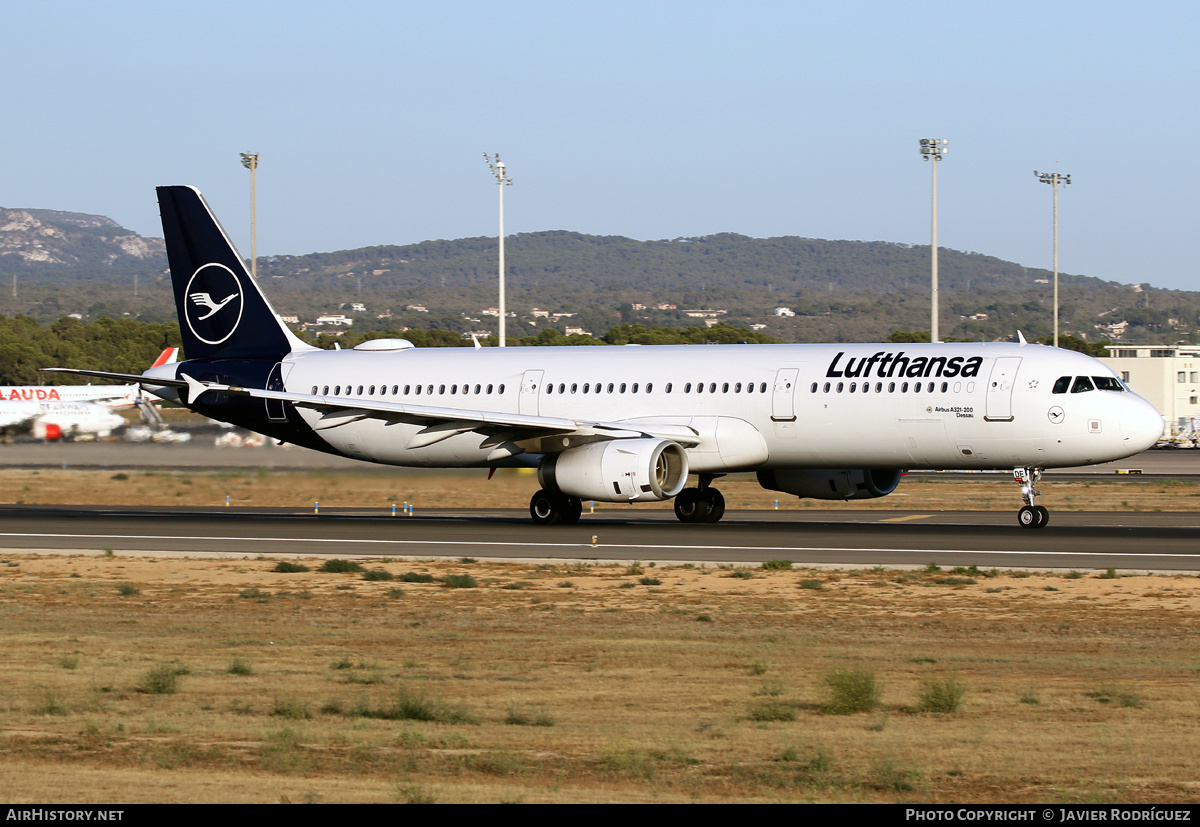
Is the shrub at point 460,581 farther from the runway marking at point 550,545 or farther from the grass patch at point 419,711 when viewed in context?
the grass patch at point 419,711

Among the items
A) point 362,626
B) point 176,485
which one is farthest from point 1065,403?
point 176,485

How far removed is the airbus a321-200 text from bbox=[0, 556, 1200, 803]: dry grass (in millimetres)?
8406

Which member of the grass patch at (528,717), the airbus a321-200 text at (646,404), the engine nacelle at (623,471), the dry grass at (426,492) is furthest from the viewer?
the dry grass at (426,492)

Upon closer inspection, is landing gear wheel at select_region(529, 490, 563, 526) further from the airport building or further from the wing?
the airport building

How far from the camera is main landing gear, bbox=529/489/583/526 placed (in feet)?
116

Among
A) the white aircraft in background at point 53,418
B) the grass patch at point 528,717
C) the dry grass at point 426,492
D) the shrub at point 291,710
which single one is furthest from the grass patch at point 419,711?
the white aircraft in background at point 53,418

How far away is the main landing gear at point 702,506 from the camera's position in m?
36.1

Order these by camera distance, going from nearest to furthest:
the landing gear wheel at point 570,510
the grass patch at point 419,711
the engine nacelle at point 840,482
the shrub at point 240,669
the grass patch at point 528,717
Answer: the grass patch at point 528,717 → the grass patch at point 419,711 → the shrub at point 240,669 → the engine nacelle at point 840,482 → the landing gear wheel at point 570,510

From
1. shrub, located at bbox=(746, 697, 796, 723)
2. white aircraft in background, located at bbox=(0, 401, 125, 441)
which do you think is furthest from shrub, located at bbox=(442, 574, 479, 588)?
white aircraft in background, located at bbox=(0, 401, 125, 441)

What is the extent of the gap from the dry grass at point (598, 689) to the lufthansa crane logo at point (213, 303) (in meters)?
17.3

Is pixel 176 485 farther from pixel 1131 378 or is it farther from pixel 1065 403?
pixel 1131 378

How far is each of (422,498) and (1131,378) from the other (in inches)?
3135

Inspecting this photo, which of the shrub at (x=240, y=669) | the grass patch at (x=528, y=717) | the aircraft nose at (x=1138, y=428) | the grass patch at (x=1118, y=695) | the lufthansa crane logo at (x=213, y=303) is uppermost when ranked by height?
the lufthansa crane logo at (x=213, y=303)

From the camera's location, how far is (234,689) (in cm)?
1452
